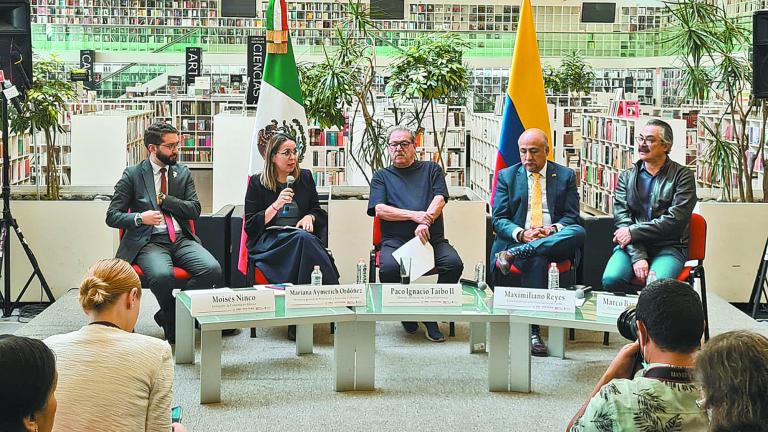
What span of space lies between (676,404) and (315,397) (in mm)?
2405

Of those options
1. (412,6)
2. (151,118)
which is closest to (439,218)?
(151,118)

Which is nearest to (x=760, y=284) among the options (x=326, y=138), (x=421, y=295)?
(x=421, y=295)

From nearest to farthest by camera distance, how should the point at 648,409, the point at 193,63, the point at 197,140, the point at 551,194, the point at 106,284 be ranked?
the point at 648,409, the point at 106,284, the point at 551,194, the point at 197,140, the point at 193,63

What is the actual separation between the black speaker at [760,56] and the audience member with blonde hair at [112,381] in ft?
14.5

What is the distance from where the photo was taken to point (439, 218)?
5426 millimetres

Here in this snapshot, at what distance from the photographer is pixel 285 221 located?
5359 millimetres

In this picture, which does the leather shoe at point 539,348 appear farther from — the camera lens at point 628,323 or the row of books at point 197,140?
the row of books at point 197,140

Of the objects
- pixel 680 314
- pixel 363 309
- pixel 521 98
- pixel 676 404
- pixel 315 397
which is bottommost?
pixel 315 397

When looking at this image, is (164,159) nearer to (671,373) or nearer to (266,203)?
(266,203)

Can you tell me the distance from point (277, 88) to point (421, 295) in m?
2.28

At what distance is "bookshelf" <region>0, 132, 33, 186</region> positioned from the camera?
385 inches

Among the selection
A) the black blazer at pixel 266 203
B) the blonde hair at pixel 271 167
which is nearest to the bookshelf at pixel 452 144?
the black blazer at pixel 266 203

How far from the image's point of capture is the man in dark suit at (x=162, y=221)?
505cm

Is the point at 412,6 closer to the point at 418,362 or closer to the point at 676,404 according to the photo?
the point at 418,362
